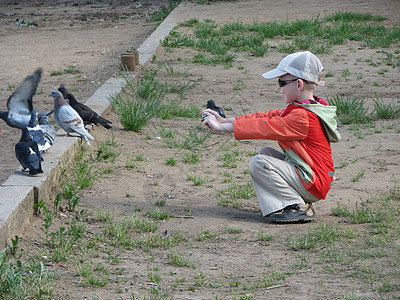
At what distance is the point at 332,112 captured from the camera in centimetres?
415

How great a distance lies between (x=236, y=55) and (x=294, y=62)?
6.03 m

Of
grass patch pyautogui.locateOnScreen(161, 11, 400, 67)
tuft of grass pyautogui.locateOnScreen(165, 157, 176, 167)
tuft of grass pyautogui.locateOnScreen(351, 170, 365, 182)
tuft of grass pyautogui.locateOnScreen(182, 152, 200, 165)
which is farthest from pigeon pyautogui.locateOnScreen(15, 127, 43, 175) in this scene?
grass patch pyautogui.locateOnScreen(161, 11, 400, 67)

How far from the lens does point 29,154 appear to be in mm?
4105

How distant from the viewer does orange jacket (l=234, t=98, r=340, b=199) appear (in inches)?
157

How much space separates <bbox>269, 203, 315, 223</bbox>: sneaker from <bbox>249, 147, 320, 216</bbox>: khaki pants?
39mm

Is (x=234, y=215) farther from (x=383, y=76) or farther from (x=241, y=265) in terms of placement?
(x=383, y=76)

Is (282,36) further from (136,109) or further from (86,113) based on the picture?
(86,113)

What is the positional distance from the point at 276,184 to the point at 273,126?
17.6 inches

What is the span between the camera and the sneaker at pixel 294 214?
411 cm

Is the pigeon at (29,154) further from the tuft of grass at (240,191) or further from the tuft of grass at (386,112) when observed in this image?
the tuft of grass at (386,112)

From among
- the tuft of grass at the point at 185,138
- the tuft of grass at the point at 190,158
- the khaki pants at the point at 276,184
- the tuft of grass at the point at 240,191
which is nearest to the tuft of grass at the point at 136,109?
the tuft of grass at the point at 185,138

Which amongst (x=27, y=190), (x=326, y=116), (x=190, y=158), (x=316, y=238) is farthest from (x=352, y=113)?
(x=27, y=190)

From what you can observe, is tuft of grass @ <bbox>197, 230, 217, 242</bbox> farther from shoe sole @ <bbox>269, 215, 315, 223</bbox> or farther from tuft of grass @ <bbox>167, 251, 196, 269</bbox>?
shoe sole @ <bbox>269, 215, 315, 223</bbox>

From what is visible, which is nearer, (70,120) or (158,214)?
(158,214)
